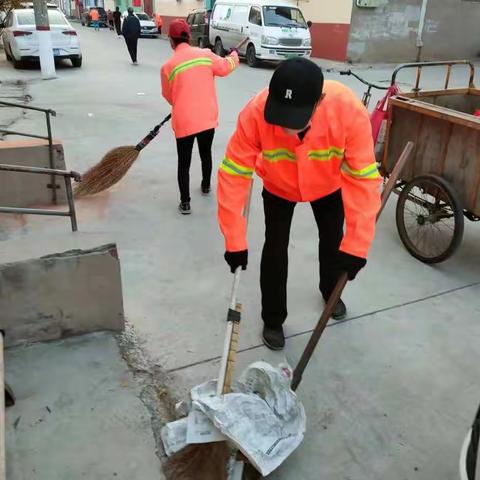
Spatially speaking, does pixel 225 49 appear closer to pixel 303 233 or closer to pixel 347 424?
pixel 303 233

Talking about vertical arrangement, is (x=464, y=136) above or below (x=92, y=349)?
above

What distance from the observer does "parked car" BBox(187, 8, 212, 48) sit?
59.4 feet

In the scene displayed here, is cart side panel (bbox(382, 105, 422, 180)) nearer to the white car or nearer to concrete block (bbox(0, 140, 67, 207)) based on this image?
concrete block (bbox(0, 140, 67, 207))

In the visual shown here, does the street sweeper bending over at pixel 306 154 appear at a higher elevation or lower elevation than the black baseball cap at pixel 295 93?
lower

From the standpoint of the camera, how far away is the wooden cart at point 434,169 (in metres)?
3.40

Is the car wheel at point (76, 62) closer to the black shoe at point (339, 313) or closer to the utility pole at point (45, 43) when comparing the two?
the utility pole at point (45, 43)

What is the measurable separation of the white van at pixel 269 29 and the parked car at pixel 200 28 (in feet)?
7.11

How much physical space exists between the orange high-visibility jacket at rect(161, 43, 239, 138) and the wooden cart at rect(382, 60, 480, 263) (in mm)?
1498

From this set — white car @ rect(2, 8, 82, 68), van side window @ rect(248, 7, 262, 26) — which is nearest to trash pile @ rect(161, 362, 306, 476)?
white car @ rect(2, 8, 82, 68)

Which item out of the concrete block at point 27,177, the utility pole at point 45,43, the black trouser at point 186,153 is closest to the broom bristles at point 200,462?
the black trouser at point 186,153

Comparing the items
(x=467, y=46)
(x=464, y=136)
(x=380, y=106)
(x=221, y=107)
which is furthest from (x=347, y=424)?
(x=467, y=46)

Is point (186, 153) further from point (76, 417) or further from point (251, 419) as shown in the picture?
point (251, 419)

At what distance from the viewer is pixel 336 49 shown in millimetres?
16422

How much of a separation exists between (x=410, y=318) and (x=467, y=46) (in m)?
17.6
